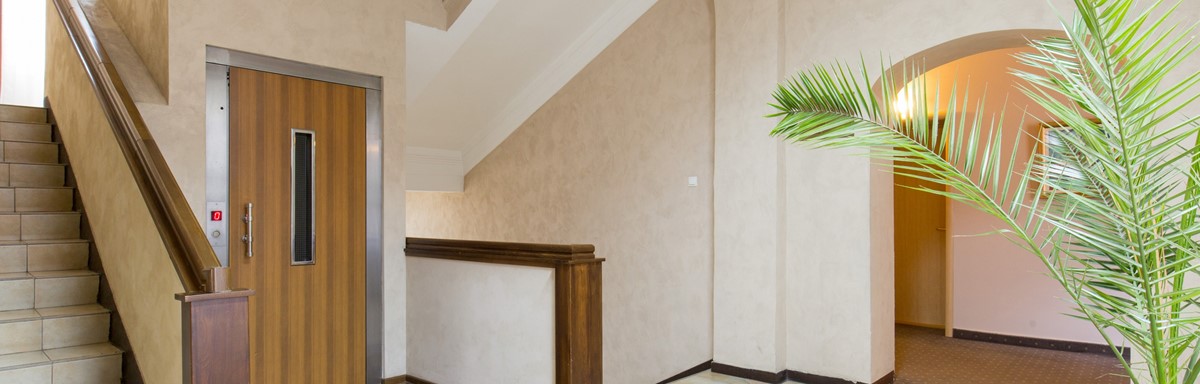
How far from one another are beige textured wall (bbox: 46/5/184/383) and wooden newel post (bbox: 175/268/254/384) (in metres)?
0.19

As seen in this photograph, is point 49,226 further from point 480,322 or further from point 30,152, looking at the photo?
point 480,322

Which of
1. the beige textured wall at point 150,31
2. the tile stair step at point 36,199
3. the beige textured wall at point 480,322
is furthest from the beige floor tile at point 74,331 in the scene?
the beige textured wall at point 480,322

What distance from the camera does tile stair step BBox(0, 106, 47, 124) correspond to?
376 centimetres

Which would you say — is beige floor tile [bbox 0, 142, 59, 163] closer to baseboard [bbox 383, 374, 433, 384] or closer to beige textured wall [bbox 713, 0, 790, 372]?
baseboard [bbox 383, 374, 433, 384]

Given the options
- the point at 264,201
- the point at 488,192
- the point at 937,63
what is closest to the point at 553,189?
the point at 488,192

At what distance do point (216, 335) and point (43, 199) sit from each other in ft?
7.01

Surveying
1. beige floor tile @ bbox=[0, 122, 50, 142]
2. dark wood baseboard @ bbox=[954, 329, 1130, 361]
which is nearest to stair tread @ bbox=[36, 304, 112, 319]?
beige floor tile @ bbox=[0, 122, 50, 142]

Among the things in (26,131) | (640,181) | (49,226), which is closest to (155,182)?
(49,226)

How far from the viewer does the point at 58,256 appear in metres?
3.13

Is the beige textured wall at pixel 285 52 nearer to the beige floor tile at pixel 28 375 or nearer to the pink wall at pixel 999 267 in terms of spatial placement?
the beige floor tile at pixel 28 375

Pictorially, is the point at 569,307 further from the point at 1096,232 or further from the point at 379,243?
the point at 1096,232

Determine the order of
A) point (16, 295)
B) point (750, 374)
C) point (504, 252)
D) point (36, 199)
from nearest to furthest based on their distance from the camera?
point (16, 295)
point (36, 199)
point (504, 252)
point (750, 374)

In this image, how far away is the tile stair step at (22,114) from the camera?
3764 millimetres

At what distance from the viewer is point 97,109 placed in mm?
3029
